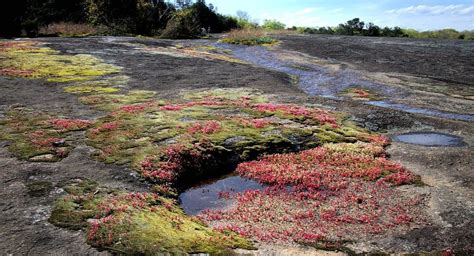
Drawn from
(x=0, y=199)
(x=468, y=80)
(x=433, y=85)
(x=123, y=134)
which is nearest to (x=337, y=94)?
(x=433, y=85)

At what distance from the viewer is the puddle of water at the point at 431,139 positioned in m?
20.8

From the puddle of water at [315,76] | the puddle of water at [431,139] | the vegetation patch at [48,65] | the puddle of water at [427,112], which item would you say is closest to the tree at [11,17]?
the vegetation patch at [48,65]

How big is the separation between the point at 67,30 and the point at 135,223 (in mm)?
74296

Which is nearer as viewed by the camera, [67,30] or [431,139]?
[431,139]

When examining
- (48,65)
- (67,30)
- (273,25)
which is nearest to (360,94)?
(48,65)

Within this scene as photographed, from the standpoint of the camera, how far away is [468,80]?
39.5 meters

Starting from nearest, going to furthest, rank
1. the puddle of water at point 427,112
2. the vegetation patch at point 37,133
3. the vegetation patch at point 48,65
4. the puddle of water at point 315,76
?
the vegetation patch at point 37,133
the puddle of water at point 427,112
the vegetation patch at point 48,65
the puddle of water at point 315,76

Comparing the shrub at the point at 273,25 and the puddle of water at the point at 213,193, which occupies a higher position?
the shrub at the point at 273,25

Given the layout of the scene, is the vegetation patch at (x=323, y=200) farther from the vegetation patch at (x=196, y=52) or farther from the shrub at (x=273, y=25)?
the shrub at (x=273, y=25)

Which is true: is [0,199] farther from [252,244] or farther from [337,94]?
[337,94]

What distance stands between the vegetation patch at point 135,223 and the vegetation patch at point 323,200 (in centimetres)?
99

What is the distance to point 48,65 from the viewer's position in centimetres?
4031

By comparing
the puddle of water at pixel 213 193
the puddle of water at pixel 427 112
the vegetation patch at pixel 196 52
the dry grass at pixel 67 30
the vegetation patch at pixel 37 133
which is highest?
the dry grass at pixel 67 30

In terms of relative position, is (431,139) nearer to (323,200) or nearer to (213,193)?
(323,200)
